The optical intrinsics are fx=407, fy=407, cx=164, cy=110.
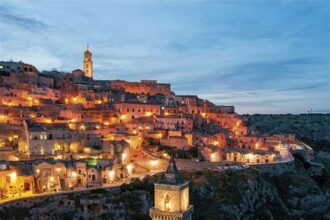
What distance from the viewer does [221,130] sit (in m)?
79.6

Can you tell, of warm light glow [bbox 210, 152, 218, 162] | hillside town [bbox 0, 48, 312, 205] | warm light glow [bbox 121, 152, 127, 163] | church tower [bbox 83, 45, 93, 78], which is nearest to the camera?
hillside town [bbox 0, 48, 312, 205]

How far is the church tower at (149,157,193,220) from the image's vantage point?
24.9 m

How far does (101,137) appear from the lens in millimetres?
61594

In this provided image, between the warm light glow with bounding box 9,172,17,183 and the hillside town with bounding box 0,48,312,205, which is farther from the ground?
the hillside town with bounding box 0,48,312,205

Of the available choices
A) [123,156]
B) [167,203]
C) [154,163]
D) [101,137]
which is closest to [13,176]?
[123,156]

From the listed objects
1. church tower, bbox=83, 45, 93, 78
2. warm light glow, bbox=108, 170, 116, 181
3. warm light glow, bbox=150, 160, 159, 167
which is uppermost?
church tower, bbox=83, 45, 93, 78

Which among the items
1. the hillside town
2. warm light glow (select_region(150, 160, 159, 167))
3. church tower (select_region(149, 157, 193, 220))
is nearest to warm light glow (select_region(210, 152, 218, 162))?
the hillside town

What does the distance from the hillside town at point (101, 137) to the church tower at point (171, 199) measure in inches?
987

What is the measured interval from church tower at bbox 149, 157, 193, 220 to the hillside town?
2506cm

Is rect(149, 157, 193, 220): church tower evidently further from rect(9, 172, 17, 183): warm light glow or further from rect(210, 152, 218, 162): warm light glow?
rect(210, 152, 218, 162): warm light glow

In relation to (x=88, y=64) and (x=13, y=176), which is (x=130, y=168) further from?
(x=88, y=64)

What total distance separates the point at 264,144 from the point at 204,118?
577 inches

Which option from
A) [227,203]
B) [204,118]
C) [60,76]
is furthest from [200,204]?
[60,76]

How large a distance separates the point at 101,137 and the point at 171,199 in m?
37.8
